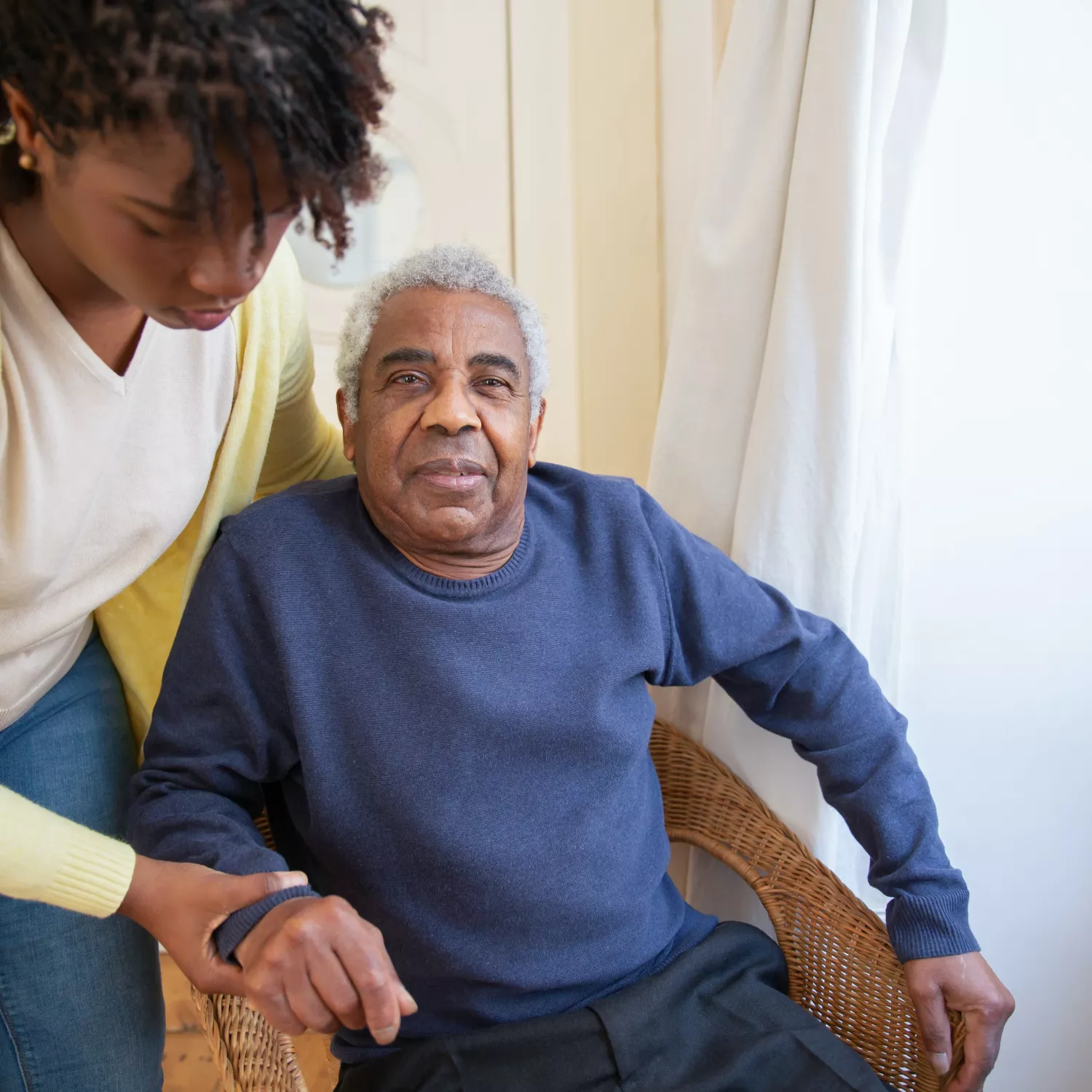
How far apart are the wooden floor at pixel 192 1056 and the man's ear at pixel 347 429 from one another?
111cm

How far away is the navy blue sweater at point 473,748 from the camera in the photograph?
43.4 inches

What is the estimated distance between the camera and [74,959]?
1.08 meters

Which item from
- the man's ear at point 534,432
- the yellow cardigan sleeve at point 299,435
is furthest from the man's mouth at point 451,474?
the yellow cardigan sleeve at point 299,435

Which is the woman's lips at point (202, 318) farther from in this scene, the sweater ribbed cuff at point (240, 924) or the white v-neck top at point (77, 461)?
the sweater ribbed cuff at point (240, 924)

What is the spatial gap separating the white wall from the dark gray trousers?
0.49 metres

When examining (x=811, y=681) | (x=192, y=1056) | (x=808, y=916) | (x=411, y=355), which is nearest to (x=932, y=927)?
(x=808, y=916)

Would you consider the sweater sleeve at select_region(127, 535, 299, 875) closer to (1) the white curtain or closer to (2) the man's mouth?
(2) the man's mouth

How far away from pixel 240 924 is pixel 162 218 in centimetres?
63

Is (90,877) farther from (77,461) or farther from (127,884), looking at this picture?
(77,461)

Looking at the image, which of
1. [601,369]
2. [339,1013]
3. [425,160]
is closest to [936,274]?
[601,369]

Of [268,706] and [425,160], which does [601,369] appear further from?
[268,706]

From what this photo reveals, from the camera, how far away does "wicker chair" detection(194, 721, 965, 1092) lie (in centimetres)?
102

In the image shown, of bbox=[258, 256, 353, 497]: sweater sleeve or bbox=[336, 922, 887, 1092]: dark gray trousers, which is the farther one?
bbox=[258, 256, 353, 497]: sweater sleeve

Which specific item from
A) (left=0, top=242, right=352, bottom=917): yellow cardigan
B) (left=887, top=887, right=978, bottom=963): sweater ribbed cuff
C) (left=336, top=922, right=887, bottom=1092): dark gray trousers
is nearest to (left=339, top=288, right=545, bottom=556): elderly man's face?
(left=0, top=242, right=352, bottom=917): yellow cardigan
